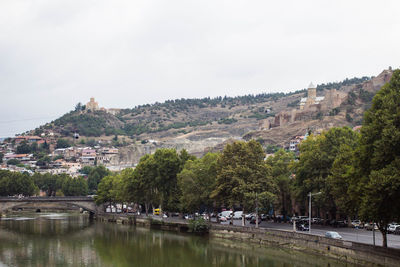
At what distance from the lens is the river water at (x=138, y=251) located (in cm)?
4700

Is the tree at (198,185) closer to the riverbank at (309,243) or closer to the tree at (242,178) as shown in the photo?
the tree at (242,178)

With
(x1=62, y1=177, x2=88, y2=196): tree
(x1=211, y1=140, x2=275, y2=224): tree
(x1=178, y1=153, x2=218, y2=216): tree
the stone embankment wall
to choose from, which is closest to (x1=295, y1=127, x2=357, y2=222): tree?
(x1=211, y1=140, x2=275, y2=224): tree


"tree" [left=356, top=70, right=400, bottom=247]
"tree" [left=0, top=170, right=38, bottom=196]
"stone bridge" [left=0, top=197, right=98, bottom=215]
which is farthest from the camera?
"tree" [left=0, top=170, right=38, bottom=196]

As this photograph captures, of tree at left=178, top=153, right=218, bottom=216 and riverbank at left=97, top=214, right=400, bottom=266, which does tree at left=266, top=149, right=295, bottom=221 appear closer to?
tree at left=178, top=153, right=218, bottom=216

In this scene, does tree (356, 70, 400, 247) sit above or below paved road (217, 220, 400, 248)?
above

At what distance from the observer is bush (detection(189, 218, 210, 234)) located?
68469mm

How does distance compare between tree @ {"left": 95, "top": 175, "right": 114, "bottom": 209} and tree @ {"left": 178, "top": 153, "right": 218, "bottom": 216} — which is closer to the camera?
tree @ {"left": 178, "top": 153, "right": 218, "bottom": 216}

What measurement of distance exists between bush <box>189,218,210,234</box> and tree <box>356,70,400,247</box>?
32804mm

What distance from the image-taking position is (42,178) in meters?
159

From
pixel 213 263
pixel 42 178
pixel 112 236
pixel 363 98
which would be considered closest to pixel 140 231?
pixel 112 236

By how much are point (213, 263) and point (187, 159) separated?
37.2 m

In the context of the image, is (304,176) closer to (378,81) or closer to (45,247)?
(45,247)

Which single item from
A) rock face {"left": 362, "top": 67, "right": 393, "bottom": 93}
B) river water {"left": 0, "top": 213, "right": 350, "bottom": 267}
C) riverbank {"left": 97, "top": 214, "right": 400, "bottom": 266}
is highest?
rock face {"left": 362, "top": 67, "right": 393, "bottom": 93}

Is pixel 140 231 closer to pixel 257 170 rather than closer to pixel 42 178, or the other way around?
pixel 257 170
